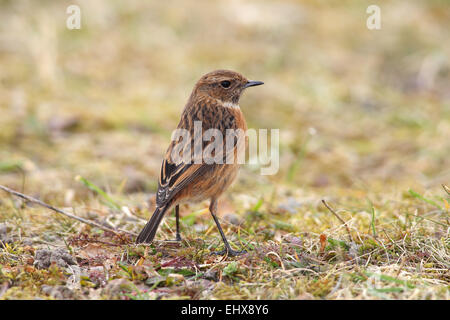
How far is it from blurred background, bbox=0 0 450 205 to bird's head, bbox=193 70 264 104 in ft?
4.05

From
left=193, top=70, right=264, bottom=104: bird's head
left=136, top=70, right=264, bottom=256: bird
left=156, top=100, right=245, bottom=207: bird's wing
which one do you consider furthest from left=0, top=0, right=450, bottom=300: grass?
left=193, top=70, right=264, bottom=104: bird's head

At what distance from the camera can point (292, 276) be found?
14.4 ft

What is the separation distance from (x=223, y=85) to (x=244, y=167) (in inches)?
94.9

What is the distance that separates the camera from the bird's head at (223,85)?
652cm

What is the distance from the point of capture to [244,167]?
870cm

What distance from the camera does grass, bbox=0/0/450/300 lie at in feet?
14.7

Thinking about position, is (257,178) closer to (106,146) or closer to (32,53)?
(106,146)

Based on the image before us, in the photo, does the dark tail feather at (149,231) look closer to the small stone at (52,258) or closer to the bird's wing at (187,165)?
the bird's wing at (187,165)

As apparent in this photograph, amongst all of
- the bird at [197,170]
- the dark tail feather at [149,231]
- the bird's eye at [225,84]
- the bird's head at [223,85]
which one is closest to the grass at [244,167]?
the dark tail feather at [149,231]

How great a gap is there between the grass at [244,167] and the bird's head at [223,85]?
54.5 inches

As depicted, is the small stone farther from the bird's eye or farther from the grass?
the bird's eye

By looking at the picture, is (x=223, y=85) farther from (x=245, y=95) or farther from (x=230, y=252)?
(x=245, y=95)

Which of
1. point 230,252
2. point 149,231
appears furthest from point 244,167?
point 149,231
